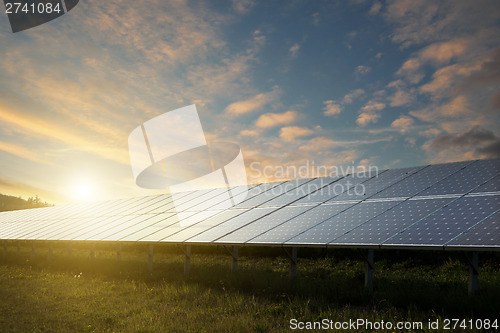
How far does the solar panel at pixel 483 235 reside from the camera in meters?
10.5

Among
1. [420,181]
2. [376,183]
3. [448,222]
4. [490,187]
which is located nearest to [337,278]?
[376,183]

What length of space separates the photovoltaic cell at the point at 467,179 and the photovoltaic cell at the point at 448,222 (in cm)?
158

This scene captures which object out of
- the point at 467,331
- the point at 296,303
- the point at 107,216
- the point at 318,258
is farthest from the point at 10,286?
the point at 467,331

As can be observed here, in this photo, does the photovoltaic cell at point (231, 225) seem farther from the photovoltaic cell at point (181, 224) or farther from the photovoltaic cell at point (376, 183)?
the photovoltaic cell at point (376, 183)

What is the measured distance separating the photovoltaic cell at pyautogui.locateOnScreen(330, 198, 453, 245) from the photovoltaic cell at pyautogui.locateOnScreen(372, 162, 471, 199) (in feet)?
4.46

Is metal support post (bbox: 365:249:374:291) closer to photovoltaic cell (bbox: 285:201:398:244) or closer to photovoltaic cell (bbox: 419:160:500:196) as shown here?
photovoltaic cell (bbox: 285:201:398:244)

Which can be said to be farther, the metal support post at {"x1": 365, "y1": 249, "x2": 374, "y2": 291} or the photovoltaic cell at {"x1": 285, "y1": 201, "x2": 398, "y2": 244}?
the photovoltaic cell at {"x1": 285, "y1": 201, "x2": 398, "y2": 244}

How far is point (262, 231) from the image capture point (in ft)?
54.0

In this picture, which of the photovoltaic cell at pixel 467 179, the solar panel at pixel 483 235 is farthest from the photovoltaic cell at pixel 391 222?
the solar panel at pixel 483 235

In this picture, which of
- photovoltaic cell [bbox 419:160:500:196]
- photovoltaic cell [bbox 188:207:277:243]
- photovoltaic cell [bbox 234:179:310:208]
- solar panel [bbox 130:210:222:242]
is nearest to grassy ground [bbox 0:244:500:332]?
photovoltaic cell [bbox 188:207:277:243]

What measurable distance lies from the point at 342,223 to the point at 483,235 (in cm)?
515

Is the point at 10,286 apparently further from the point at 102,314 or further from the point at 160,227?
the point at 102,314

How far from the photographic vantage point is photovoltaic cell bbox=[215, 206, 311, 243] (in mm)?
16234

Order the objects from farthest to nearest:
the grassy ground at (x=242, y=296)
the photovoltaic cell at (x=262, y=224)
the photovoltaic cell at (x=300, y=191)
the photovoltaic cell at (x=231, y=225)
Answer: the photovoltaic cell at (x=300, y=191) → the photovoltaic cell at (x=231, y=225) → the photovoltaic cell at (x=262, y=224) → the grassy ground at (x=242, y=296)
